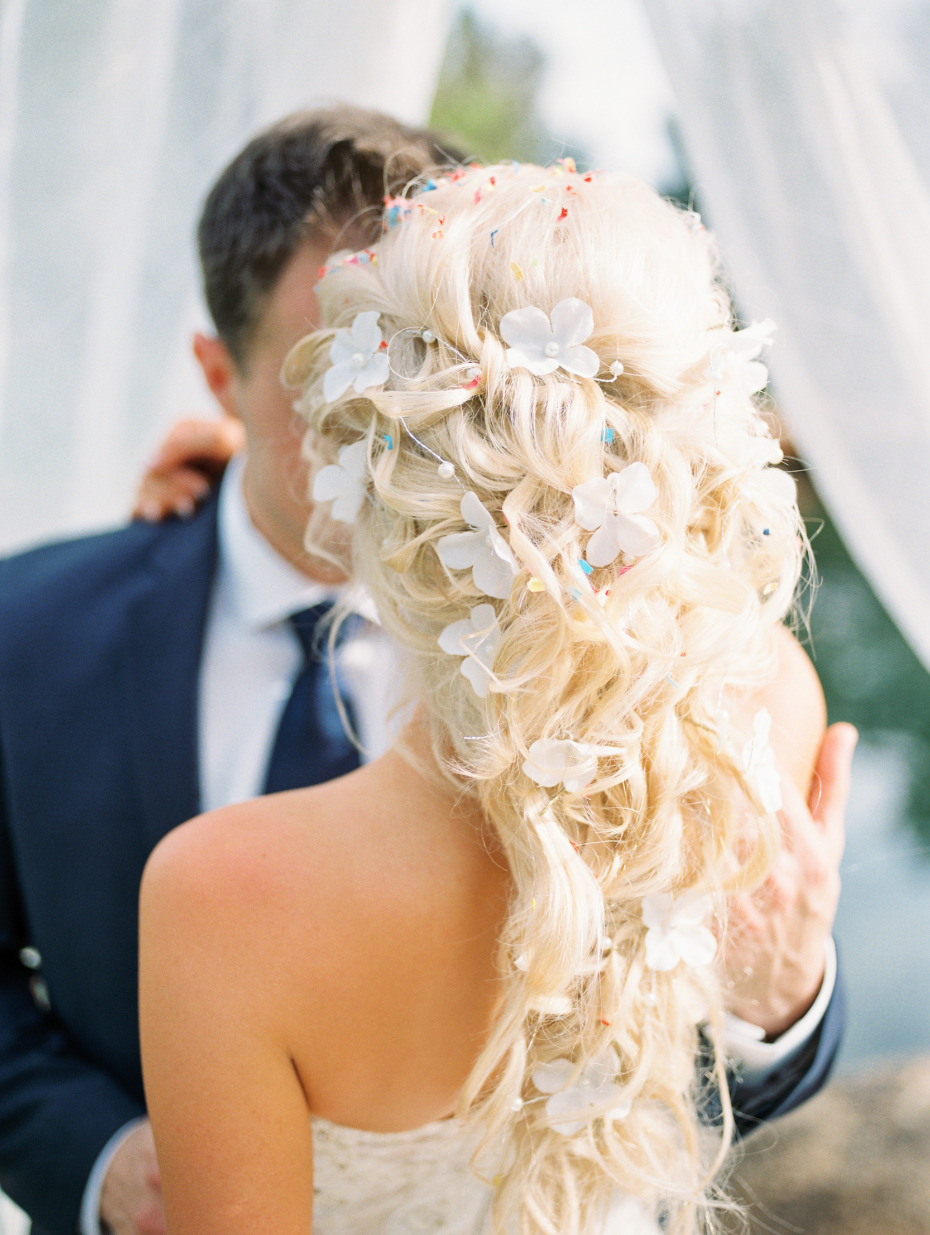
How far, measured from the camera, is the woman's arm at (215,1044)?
891 mm

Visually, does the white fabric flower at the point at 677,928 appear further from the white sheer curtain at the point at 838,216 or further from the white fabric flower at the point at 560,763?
the white sheer curtain at the point at 838,216

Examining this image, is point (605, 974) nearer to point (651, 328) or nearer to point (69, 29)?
point (651, 328)

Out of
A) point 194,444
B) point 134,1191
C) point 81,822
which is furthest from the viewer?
point 194,444

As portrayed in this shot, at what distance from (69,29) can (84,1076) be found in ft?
6.64

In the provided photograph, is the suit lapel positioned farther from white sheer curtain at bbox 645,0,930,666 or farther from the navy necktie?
white sheer curtain at bbox 645,0,930,666

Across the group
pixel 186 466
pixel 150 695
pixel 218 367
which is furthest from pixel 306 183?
pixel 150 695


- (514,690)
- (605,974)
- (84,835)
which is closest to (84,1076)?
(84,835)

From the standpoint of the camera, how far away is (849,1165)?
2188 millimetres

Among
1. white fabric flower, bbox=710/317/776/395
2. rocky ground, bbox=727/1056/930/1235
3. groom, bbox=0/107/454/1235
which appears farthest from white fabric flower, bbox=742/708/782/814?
rocky ground, bbox=727/1056/930/1235

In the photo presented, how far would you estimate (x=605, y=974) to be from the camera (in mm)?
947

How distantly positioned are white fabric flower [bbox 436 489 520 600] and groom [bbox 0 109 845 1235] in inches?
25.6

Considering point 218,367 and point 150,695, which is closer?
point 150,695

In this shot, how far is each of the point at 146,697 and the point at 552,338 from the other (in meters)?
1.06

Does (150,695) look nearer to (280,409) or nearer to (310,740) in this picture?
(310,740)
